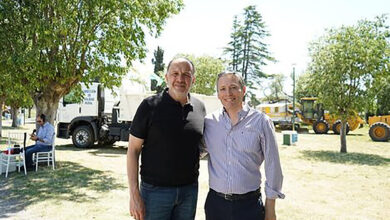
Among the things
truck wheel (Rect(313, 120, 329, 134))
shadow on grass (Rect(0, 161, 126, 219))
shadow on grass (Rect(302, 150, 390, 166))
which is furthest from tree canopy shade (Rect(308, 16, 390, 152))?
truck wheel (Rect(313, 120, 329, 134))

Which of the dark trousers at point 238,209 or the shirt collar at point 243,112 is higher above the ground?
the shirt collar at point 243,112

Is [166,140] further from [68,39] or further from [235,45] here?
[235,45]

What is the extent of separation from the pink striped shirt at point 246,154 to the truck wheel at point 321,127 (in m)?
24.5

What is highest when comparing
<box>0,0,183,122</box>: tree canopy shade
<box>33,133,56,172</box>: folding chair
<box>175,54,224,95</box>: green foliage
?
<box>175,54,224,95</box>: green foliage

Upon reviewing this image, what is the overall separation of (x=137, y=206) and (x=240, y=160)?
2.82 ft

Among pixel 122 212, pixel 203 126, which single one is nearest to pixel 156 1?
pixel 122 212

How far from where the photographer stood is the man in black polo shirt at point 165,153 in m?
2.45

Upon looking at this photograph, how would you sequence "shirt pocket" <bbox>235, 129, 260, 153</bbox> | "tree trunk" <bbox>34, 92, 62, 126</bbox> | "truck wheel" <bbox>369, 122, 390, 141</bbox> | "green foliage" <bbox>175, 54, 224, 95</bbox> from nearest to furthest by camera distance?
"shirt pocket" <bbox>235, 129, 260, 153</bbox> → "tree trunk" <bbox>34, 92, 62, 126</bbox> → "truck wheel" <bbox>369, 122, 390, 141</bbox> → "green foliage" <bbox>175, 54, 224, 95</bbox>

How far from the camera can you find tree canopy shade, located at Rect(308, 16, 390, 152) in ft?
41.9

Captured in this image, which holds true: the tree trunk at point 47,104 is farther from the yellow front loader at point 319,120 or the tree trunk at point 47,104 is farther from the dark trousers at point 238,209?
the yellow front loader at point 319,120

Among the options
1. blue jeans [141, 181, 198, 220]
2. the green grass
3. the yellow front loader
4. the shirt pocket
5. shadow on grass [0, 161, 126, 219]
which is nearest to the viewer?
the shirt pocket

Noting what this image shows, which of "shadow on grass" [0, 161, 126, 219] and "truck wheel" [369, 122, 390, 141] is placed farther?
"truck wheel" [369, 122, 390, 141]

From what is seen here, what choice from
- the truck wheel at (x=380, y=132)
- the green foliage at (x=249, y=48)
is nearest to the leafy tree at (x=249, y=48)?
the green foliage at (x=249, y=48)

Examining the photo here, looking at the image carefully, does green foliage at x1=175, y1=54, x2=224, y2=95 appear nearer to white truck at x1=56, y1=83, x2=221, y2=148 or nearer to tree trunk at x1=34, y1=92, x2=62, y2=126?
white truck at x1=56, y1=83, x2=221, y2=148
